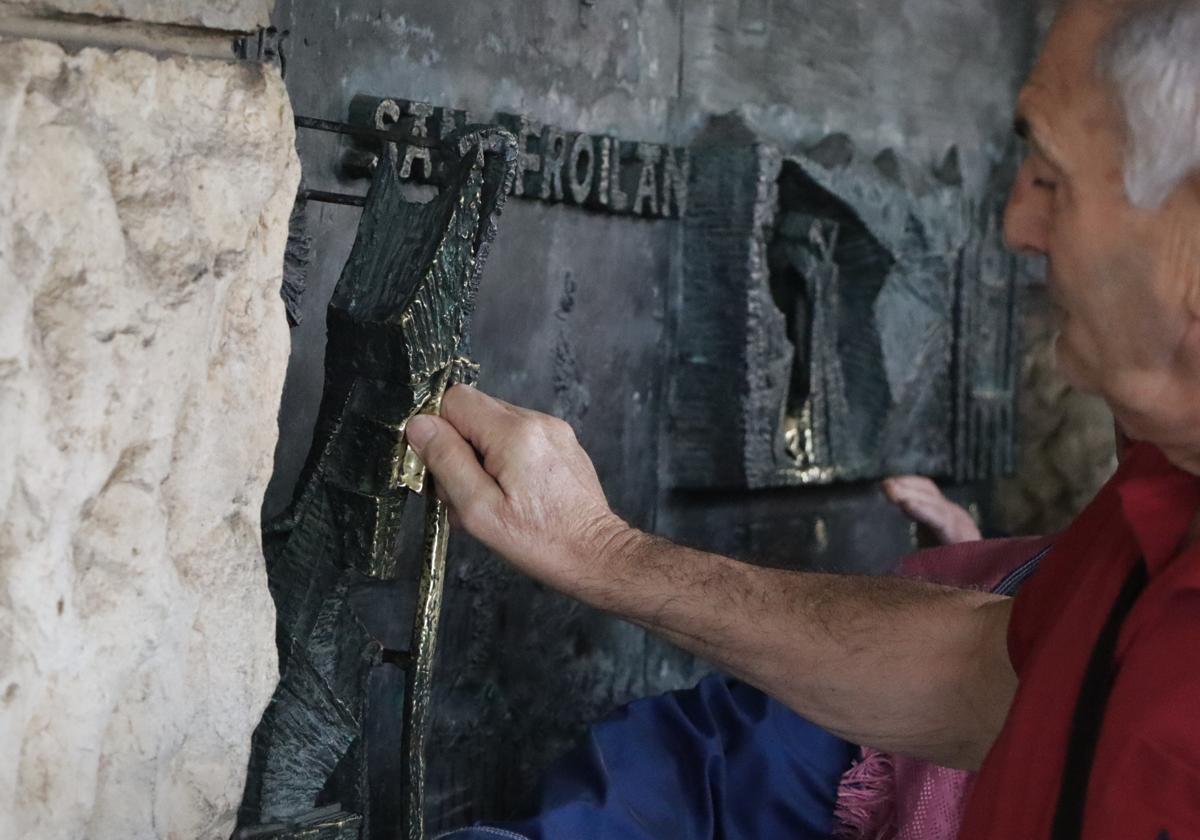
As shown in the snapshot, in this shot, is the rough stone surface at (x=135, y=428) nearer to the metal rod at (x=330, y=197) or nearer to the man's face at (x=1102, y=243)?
the metal rod at (x=330, y=197)

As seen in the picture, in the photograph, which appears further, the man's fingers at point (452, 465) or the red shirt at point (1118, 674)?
the man's fingers at point (452, 465)

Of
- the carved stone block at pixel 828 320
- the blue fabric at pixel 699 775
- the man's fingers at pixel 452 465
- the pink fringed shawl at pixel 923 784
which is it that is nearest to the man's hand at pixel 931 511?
the carved stone block at pixel 828 320

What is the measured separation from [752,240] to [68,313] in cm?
99

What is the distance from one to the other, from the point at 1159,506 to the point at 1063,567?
0.12 m

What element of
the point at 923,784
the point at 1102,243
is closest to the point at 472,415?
the point at 1102,243

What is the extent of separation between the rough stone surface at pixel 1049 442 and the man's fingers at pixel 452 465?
63.9 inches

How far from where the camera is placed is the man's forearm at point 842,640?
44.9 inches

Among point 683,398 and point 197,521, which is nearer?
point 197,521

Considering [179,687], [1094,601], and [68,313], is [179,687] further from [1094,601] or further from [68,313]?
[1094,601]

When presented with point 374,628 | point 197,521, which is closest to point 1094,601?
point 197,521

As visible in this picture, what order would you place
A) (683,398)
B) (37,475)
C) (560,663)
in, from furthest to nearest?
(683,398) < (560,663) < (37,475)

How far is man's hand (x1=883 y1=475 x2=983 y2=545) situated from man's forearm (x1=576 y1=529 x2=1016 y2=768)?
71cm

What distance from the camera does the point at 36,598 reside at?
0.80 meters

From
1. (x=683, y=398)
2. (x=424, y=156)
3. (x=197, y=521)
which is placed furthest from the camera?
(x=683, y=398)
